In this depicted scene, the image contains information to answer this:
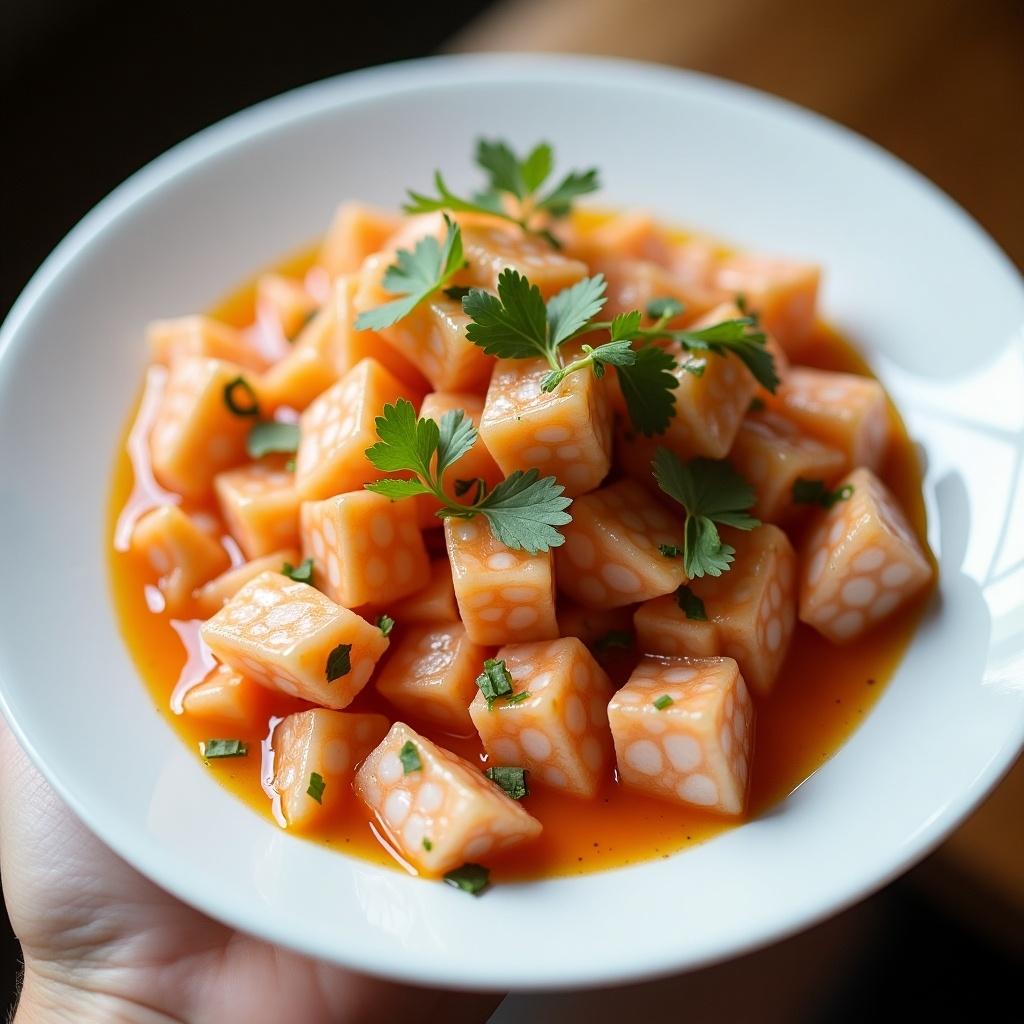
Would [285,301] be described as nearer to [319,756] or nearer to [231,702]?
[231,702]

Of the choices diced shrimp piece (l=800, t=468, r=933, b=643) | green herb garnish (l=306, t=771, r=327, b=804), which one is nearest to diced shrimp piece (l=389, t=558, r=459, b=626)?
green herb garnish (l=306, t=771, r=327, b=804)

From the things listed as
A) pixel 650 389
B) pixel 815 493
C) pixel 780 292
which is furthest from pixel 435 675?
pixel 780 292

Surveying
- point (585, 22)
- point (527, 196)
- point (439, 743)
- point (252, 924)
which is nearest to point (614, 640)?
point (439, 743)

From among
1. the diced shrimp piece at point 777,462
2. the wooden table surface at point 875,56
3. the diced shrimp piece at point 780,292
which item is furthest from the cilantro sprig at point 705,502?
the wooden table surface at point 875,56

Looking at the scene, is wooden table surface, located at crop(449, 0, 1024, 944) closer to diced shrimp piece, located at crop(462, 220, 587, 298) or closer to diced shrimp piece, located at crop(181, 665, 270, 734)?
diced shrimp piece, located at crop(462, 220, 587, 298)

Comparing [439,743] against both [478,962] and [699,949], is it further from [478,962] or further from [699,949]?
[699,949]

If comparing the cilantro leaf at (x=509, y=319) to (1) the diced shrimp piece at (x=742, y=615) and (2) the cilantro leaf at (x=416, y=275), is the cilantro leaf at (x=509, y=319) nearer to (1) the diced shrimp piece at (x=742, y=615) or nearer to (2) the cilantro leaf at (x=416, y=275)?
(2) the cilantro leaf at (x=416, y=275)
